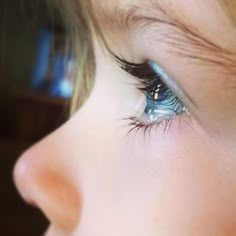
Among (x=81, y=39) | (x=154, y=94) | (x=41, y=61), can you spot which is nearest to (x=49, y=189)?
(x=154, y=94)

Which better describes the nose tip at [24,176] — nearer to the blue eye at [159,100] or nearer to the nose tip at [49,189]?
the nose tip at [49,189]

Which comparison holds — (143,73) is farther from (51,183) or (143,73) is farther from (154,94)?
(51,183)

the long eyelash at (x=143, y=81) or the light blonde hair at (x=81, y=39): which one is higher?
the light blonde hair at (x=81, y=39)

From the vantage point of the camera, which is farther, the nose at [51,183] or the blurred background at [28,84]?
the blurred background at [28,84]

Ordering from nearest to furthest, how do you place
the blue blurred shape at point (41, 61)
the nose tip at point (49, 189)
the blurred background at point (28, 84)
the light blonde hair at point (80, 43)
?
the nose tip at point (49, 189), the light blonde hair at point (80, 43), the blurred background at point (28, 84), the blue blurred shape at point (41, 61)

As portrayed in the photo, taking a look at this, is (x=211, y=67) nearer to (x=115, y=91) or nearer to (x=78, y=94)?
(x=115, y=91)

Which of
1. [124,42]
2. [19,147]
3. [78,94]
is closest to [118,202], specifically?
[124,42]

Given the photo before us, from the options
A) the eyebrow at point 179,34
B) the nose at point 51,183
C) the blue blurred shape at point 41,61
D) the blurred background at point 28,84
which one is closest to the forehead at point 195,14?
the eyebrow at point 179,34
